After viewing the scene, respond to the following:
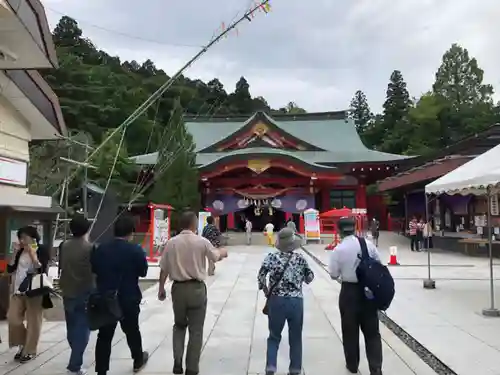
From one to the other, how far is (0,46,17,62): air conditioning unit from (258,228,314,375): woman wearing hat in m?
3.71

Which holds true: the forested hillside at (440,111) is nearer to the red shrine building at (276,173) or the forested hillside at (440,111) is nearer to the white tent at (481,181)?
the red shrine building at (276,173)

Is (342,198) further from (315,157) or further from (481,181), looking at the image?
(481,181)

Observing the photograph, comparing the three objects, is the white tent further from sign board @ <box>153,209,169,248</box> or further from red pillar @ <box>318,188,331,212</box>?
red pillar @ <box>318,188,331,212</box>

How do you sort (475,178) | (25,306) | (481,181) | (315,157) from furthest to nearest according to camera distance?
(315,157) → (475,178) → (481,181) → (25,306)

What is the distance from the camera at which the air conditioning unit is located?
5480mm

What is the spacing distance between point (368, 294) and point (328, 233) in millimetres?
22881

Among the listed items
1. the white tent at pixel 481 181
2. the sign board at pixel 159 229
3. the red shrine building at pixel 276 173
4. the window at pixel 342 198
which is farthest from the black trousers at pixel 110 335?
the window at pixel 342 198

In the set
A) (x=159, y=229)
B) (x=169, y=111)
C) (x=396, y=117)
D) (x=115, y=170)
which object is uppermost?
(x=396, y=117)

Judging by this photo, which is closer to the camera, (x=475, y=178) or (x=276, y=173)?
(x=475, y=178)

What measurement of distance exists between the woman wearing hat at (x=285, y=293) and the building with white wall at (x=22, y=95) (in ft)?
11.7

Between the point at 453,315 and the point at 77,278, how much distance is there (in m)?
5.55

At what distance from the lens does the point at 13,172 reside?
23.5 feet

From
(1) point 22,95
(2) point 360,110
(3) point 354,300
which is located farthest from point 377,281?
(2) point 360,110

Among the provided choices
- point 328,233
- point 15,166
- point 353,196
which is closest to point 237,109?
point 353,196
